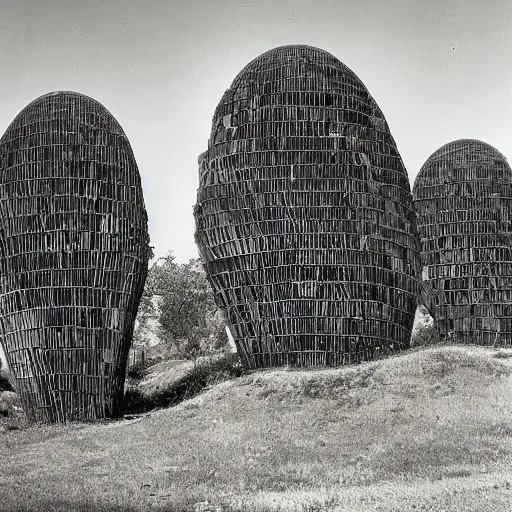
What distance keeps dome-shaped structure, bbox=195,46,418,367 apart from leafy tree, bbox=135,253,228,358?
2033 cm

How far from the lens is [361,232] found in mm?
38156

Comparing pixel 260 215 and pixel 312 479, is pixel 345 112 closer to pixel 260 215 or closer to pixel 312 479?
pixel 260 215

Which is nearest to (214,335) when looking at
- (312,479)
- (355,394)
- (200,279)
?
(200,279)

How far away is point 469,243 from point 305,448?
18.1 meters

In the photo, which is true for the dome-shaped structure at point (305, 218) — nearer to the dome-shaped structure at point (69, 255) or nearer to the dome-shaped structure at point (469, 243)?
the dome-shaped structure at point (69, 255)

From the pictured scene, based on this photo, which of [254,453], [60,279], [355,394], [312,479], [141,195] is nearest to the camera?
[312,479]

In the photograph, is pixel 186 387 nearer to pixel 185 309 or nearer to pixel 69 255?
pixel 69 255

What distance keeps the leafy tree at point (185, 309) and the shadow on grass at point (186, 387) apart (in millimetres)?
14909

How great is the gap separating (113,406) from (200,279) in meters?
24.5

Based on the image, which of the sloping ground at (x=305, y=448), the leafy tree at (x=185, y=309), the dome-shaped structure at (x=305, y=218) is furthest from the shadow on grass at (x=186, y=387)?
the leafy tree at (x=185, y=309)

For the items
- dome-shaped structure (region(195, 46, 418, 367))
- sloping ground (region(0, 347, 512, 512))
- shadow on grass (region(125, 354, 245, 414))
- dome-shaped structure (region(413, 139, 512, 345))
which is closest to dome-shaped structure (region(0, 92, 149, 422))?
sloping ground (region(0, 347, 512, 512))

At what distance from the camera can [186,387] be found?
41750 mm

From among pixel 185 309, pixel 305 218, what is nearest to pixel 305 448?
pixel 305 218

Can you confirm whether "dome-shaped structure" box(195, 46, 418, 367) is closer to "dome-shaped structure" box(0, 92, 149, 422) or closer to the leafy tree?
"dome-shaped structure" box(0, 92, 149, 422)
